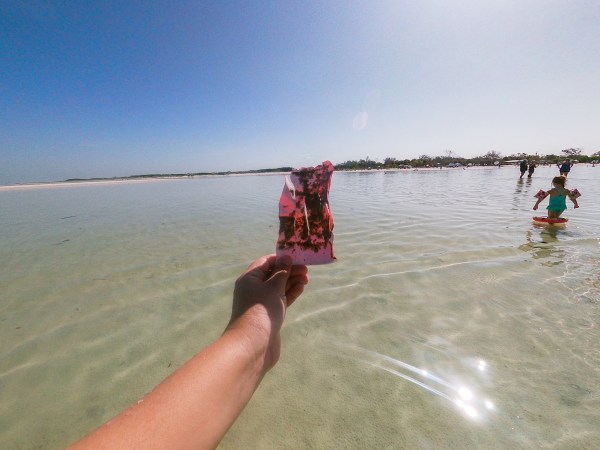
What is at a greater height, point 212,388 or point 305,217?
point 305,217

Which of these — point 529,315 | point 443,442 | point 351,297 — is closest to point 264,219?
point 351,297

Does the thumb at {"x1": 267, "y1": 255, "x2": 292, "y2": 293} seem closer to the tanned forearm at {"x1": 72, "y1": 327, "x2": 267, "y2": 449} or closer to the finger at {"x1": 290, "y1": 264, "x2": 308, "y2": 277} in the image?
the finger at {"x1": 290, "y1": 264, "x2": 308, "y2": 277}

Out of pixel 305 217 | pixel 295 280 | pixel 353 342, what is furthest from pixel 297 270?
pixel 353 342

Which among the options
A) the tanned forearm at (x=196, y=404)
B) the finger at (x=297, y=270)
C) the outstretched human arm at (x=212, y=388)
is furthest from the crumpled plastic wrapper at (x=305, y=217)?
the tanned forearm at (x=196, y=404)

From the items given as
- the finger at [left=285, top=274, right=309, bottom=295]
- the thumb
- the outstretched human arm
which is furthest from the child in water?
the outstretched human arm

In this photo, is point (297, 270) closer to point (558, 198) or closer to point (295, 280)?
point (295, 280)

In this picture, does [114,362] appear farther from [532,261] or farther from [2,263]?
[532,261]

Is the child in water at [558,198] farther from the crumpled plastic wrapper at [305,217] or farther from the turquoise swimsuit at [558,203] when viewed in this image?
the crumpled plastic wrapper at [305,217]
